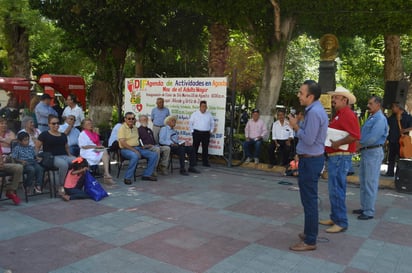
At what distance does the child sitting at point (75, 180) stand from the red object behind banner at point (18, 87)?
13321mm

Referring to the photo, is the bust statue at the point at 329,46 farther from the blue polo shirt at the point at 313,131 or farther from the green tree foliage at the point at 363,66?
the green tree foliage at the point at 363,66

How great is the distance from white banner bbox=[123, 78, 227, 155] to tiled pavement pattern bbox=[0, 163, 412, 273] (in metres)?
2.90

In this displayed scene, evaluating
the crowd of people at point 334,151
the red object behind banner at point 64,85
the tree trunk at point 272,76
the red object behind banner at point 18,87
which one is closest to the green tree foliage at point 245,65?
the red object behind banner at point 64,85

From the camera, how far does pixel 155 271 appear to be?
13.1ft

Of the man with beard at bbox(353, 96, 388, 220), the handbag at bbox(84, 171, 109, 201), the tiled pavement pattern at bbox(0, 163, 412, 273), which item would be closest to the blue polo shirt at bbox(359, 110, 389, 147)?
the man with beard at bbox(353, 96, 388, 220)

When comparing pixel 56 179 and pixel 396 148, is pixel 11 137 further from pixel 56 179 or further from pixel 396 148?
pixel 396 148

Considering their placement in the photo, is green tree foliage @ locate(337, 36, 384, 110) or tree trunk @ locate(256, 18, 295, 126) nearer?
tree trunk @ locate(256, 18, 295, 126)

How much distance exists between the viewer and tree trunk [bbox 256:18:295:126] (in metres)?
11.3

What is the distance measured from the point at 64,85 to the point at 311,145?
624 inches

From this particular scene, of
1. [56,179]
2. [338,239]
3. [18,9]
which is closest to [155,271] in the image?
[338,239]

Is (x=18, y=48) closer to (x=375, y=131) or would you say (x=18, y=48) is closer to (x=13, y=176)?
(x=13, y=176)

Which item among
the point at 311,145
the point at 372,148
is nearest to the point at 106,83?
the point at 372,148

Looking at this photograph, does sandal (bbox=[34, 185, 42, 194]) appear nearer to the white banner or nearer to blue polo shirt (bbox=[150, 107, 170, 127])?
blue polo shirt (bbox=[150, 107, 170, 127])

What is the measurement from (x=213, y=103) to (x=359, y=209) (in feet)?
15.5
